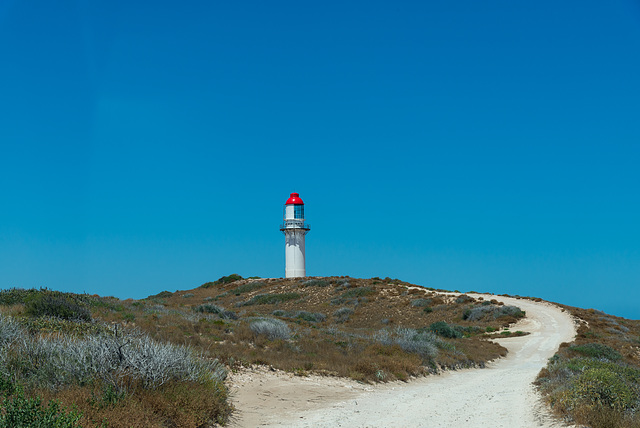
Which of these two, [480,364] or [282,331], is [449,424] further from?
[480,364]

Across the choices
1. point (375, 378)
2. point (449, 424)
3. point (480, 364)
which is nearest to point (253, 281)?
point (480, 364)

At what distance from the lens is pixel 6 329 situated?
10.3 meters

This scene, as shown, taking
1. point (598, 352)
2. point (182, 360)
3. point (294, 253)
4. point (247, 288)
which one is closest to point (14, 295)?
point (182, 360)

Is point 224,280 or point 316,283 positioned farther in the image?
point 224,280

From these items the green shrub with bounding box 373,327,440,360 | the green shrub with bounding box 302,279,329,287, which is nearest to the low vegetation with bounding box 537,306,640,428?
the green shrub with bounding box 373,327,440,360

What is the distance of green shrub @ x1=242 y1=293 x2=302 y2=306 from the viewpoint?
168 ft

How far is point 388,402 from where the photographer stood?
12188 millimetres

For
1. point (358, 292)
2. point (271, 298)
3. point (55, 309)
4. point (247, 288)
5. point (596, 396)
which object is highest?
point (247, 288)

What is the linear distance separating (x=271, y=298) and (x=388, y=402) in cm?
4047

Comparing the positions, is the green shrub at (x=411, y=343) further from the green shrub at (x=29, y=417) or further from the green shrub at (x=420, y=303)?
the green shrub at (x=420, y=303)

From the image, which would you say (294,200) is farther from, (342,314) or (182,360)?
(182,360)

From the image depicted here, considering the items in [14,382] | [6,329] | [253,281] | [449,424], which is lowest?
[449,424]

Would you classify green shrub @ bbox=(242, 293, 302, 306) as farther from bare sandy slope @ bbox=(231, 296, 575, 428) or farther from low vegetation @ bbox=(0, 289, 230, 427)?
low vegetation @ bbox=(0, 289, 230, 427)

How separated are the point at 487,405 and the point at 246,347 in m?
7.59
